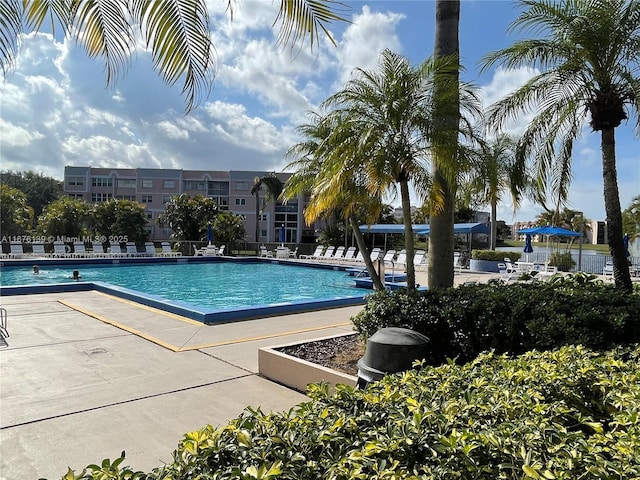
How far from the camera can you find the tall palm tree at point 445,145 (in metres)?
6.52

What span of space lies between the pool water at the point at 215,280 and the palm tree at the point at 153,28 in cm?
1029

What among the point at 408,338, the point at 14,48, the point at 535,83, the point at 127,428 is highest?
the point at 535,83

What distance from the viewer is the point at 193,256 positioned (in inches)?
1148

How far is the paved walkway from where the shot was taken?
12.5 feet

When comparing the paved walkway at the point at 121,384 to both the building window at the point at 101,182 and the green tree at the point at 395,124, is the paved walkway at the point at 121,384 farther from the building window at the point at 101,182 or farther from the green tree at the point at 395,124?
the building window at the point at 101,182

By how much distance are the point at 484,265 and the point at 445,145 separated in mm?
18917

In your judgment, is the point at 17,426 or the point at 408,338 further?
the point at 408,338

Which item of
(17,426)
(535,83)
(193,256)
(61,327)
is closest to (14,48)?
(17,426)

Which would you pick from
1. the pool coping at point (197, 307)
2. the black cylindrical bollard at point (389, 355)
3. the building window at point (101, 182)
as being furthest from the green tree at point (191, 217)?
the building window at point (101, 182)

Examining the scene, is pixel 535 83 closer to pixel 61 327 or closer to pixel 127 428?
pixel 127 428

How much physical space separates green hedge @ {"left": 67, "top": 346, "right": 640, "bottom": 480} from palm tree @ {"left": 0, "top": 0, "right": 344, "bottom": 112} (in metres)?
2.54

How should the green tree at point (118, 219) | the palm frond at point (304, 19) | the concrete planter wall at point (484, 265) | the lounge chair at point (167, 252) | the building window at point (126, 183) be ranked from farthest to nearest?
the building window at point (126, 183), the green tree at point (118, 219), the lounge chair at point (167, 252), the concrete planter wall at point (484, 265), the palm frond at point (304, 19)

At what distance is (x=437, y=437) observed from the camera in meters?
2.00

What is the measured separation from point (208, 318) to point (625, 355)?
23.5 feet
